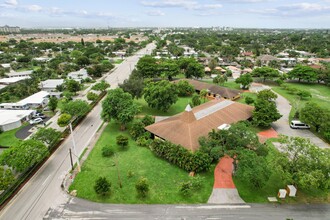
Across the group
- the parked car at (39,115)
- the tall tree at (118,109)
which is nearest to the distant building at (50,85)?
the parked car at (39,115)

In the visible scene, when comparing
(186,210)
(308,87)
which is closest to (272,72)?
(308,87)

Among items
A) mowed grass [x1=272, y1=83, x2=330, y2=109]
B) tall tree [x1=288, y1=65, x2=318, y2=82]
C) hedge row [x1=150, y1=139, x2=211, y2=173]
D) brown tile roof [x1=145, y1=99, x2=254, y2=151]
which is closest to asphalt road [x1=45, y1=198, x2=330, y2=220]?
hedge row [x1=150, y1=139, x2=211, y2=173]

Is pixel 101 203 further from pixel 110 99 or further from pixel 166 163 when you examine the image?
pixel 110 99

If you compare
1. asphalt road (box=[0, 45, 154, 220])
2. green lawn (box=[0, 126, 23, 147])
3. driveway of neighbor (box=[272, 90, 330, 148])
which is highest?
driveway of neighbor (box=[272, 90, 330, 148])

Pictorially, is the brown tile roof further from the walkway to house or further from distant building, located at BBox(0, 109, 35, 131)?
distant building, located at BBox(0, 109, 35, 131)

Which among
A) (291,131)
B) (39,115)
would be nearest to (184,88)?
(291,131)
